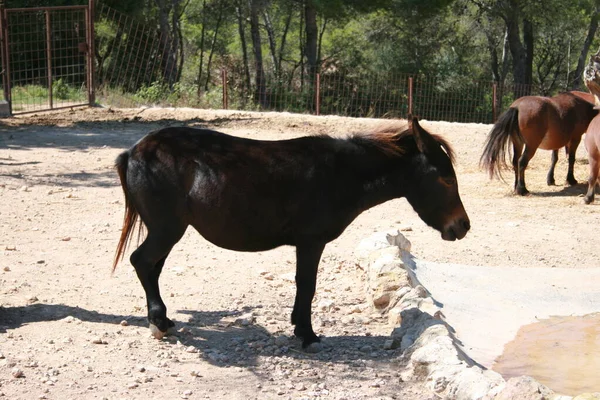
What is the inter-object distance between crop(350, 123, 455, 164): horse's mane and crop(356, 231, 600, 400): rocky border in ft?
3.97

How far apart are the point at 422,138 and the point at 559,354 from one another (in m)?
2.19

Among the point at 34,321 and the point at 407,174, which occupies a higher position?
the point at 407,174

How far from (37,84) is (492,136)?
13850 mm

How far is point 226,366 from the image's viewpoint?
5.30 m

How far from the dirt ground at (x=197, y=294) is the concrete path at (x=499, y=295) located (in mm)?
539

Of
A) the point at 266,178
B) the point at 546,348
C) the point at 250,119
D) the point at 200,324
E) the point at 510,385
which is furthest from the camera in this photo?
the point at 250,119

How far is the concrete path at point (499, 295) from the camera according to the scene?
685 cm

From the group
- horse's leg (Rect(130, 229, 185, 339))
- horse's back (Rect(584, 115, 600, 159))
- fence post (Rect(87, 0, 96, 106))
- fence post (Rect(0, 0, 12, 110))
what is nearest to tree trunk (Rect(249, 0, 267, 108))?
fence post (Rect(87, 0, 96, 106))

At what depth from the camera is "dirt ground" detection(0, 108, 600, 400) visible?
16.4ft

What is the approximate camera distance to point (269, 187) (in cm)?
566

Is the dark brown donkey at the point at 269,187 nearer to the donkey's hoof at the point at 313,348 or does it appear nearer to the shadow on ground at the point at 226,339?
the donkey's hoof at the point at 313,348

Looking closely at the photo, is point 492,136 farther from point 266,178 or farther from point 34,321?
point 34,321

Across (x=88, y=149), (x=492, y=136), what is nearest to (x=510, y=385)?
(x=492, y=136)

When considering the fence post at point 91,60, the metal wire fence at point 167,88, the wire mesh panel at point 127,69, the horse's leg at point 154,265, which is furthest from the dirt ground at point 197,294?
the wire mesh panel at point 127,69
